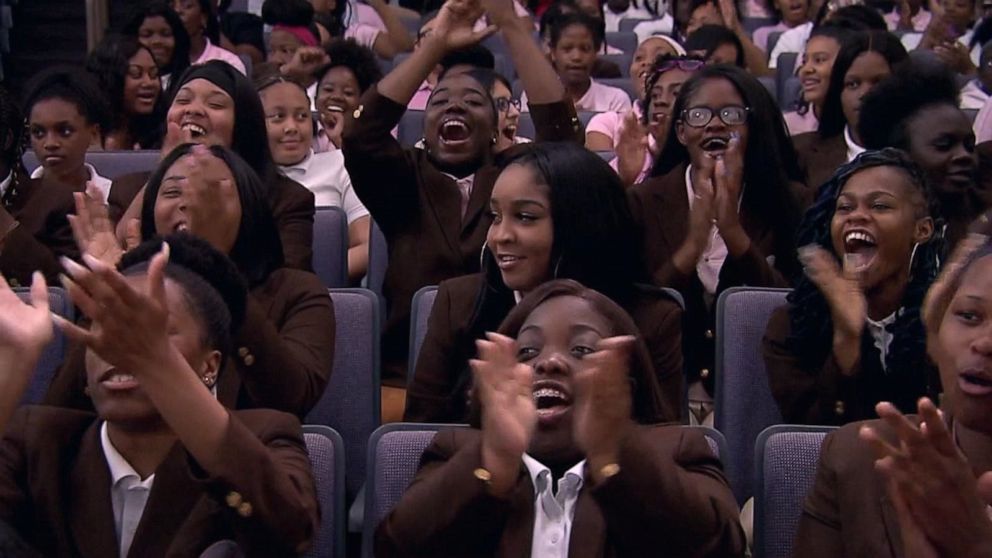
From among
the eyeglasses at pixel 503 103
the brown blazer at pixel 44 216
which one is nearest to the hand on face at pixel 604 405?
the brown blazer at pixel 44 216

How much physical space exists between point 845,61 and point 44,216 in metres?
2.24

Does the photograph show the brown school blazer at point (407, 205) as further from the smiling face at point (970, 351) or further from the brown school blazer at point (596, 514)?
the smiling face at point (970, 351)

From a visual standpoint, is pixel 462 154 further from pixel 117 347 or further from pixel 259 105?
pixel 117 347

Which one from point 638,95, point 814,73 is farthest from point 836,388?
point 638,95

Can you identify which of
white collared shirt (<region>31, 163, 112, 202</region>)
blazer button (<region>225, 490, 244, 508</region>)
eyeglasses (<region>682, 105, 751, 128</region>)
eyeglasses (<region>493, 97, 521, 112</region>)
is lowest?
white collared shirt (<region>31, 163, 112, 202</region>)

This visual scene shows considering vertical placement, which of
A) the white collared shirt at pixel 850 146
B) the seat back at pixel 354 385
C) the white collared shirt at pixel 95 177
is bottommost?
the seat back at pixel 354 385

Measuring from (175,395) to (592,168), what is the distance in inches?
48.8

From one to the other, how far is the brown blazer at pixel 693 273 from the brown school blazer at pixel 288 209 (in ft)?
2.37

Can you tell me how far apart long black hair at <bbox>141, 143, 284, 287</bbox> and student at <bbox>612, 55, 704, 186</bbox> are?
1.21 metres

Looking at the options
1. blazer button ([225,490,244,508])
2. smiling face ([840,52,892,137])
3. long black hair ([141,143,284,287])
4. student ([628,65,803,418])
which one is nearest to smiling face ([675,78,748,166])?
student ([628,65,803,418])

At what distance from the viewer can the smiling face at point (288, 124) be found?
455cm

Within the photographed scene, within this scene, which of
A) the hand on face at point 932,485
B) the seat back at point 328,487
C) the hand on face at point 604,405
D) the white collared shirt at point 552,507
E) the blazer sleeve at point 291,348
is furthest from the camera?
the blazer sleeve at point 291,348

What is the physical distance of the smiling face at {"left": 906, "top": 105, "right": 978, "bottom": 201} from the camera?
3.61m

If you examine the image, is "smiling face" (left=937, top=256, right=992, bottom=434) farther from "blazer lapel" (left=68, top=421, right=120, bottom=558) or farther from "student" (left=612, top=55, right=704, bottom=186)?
"student" (left=612, top=55, right=704, bottom=186)
